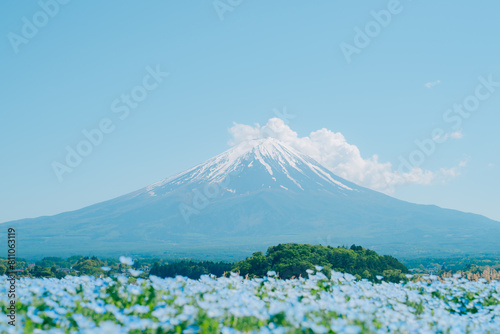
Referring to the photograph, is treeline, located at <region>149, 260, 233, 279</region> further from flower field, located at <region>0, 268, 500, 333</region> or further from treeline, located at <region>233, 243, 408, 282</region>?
flower field, located at <region>0, 268, 500, 333</region>

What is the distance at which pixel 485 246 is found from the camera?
192 meters

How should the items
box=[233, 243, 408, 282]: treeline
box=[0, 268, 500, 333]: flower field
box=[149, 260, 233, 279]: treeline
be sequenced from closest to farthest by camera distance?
box=[0, 268, 500, 333]: flower field
box=[233, 243, 408, 282]: treeline
box=[149, 260, 233, 279]: treeline

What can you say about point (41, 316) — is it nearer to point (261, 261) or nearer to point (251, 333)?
point (251, 333)

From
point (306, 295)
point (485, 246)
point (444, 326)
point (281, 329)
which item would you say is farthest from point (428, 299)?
point (485, 246)

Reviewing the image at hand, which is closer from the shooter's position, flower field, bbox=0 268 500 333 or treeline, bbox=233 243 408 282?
flower field, bbox=0 268 500 333

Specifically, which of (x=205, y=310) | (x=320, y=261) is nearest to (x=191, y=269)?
(x=320, y=261)

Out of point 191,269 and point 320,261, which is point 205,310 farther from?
point 191,269

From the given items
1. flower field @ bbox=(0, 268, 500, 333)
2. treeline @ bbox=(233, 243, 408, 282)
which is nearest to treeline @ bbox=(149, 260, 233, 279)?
treeline @ bbox=(233, 243, 408, 282)

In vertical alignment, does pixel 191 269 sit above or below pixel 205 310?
below

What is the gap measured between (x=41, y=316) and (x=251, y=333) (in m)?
2.83

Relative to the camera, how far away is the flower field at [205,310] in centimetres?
609

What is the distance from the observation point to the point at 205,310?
6.58 m

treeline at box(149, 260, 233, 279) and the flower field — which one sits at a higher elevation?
the flower field

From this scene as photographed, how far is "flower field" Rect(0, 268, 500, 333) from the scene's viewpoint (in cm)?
609
